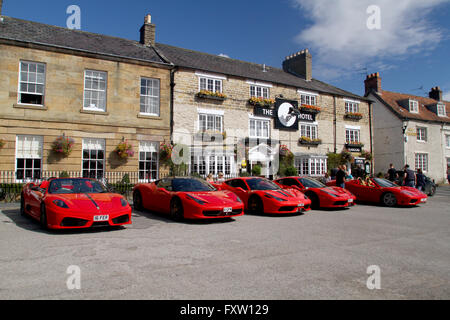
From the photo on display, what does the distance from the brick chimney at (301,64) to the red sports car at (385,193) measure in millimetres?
15853

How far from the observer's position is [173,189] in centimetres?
988

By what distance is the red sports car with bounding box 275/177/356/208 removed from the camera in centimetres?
1220

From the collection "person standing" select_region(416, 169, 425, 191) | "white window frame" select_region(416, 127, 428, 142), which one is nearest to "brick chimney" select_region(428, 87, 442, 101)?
"white window frame" select_region(416, 127, 428, 142)

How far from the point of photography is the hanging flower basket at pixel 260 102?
891 inches

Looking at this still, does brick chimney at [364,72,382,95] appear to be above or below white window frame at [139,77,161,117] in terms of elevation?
above

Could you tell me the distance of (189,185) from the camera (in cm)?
1011

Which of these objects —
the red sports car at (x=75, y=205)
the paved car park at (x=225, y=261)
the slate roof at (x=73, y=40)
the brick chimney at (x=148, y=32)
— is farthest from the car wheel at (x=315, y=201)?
the brick chimney at (x=148, y=32)

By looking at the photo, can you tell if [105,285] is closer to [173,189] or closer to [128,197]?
[173,189]

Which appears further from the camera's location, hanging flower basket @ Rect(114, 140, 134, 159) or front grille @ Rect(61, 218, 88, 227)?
hanging flower basket @ Rect(114, 140, 134, 159)

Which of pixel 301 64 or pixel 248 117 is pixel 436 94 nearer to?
pixel 301 64

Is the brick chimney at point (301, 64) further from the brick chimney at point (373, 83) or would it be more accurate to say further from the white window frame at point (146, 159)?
the white window frame at point (146, 159)

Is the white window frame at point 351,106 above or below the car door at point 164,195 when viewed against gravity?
above

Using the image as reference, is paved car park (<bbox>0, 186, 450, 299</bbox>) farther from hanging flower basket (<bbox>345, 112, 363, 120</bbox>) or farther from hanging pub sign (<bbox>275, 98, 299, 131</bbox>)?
hanging flower basket (<bbox>345, 112, 363, 120</bbox>)

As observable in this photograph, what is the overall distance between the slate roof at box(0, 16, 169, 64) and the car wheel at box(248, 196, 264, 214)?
11662 millimetres
